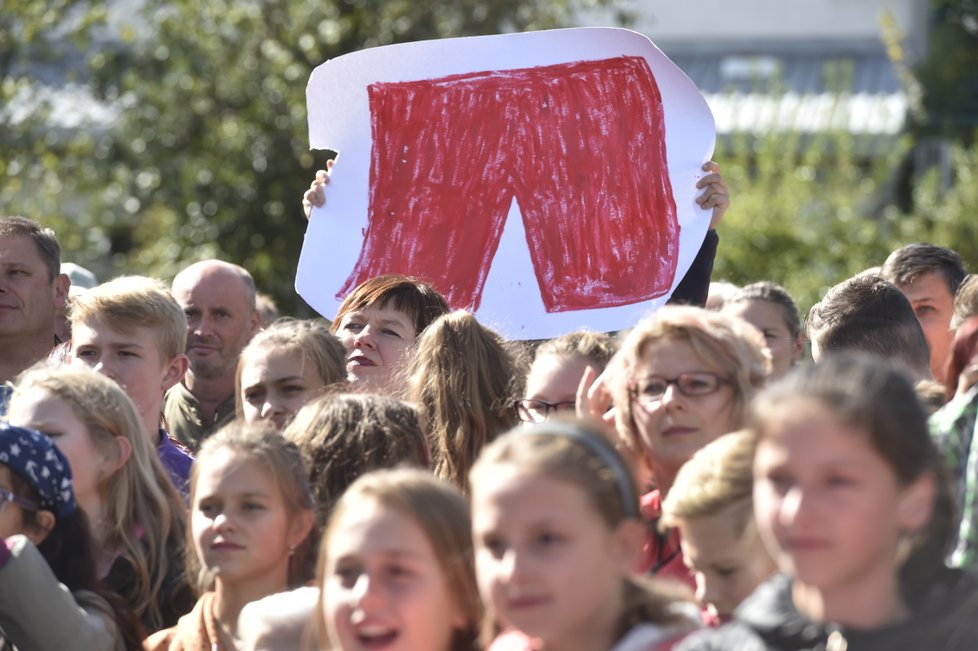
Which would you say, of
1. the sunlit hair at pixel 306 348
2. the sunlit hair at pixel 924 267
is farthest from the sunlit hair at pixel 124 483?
the sunlit hair at pixel 924 267

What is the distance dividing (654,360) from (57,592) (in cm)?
148

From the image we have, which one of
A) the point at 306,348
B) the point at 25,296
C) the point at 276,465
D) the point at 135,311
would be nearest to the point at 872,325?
the point at 306,348

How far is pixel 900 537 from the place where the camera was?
2.81 metres

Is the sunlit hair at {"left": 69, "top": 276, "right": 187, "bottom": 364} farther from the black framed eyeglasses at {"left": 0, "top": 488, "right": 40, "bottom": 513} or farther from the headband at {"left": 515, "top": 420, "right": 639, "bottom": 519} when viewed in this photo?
the headband at {"left": 515, "top": 420, "right": 639, "bottom": 519}

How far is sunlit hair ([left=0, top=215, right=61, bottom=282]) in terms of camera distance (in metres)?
6.40

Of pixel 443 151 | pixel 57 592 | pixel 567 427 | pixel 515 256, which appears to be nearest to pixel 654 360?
pixel 567 427

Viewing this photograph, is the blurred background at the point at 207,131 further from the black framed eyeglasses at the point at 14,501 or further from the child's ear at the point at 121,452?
the black framed eyeglasses at the point at 14,501

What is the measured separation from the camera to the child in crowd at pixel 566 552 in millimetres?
3035

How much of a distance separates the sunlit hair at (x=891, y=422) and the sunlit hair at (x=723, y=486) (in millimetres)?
458

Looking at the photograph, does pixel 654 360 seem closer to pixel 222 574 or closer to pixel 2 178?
pixel 222 574

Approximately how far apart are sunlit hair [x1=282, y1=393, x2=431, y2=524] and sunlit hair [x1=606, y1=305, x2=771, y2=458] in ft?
1.80

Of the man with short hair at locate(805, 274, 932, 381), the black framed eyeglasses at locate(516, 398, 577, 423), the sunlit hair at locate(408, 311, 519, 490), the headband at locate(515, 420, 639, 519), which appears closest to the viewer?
the headband at locate(515, 420, 639, 519)

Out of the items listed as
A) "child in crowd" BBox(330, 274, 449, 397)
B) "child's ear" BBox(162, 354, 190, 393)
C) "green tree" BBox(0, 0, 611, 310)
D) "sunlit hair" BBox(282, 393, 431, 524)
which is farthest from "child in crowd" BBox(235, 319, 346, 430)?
"green tree" BBox(0, 0, 611, 310)

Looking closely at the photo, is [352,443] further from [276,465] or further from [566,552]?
[566,552]
